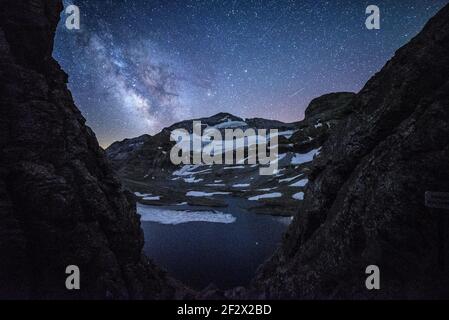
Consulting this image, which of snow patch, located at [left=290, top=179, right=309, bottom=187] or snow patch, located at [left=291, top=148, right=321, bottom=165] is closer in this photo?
snow patch, located at [left=290, top=179, right=309, bottom=187]

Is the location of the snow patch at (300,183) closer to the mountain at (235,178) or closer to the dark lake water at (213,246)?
the mountain at (235,178)

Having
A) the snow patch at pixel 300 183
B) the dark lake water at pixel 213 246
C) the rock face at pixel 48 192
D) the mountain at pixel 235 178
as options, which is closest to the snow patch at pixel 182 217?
the dark lake water at pixel 213 246

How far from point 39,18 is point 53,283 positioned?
1335 centimetres

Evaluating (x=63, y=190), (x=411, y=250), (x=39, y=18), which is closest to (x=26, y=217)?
(x=63, y=190)

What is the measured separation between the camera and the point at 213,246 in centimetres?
3184

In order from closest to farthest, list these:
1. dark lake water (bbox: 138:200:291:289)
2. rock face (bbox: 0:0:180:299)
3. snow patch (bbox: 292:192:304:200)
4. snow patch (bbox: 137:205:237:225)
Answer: rock face (bbox: 0:0:180:299) < dark lake water (bbox: 138:200:291:289) < snow patch (bbox: 137:205:237:225) < snow patch (bbox: 292:192:304:200)

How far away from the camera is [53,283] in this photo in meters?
10.2

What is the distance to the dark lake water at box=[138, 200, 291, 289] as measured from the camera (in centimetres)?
2344

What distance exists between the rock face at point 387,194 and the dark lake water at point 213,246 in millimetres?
10919

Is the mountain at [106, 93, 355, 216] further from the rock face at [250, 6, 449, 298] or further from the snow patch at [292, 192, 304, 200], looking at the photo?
the rock face at [250, 6, 449, 298]

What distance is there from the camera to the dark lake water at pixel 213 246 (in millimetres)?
23438

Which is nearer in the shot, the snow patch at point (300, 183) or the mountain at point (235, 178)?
the mountain at point (235, 178)

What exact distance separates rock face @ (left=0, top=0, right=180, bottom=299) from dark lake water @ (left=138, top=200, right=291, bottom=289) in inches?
403

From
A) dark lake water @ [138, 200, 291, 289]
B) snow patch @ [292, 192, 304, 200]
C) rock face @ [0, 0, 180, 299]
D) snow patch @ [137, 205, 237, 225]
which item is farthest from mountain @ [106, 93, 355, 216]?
rock face @ [0, 0, 180, 299]
